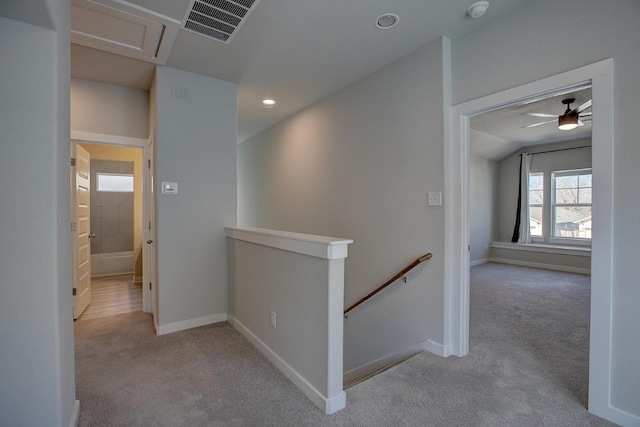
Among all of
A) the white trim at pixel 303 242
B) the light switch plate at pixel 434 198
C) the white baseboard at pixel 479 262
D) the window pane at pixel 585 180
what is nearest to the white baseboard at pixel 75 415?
the white trim at pixel 303 242

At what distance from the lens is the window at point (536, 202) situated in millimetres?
7156

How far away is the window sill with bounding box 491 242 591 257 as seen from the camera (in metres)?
6.04

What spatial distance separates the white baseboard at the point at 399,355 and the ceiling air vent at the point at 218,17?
297cm

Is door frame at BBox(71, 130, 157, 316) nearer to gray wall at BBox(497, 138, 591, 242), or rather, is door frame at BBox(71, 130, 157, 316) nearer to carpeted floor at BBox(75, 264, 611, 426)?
carpeted floor at BBox(75, 264, 611, 426)

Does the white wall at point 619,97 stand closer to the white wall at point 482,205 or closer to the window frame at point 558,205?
the white wall at point 482,205

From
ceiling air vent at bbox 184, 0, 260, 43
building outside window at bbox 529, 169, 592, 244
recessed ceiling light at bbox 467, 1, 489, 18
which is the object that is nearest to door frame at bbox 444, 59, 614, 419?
recessed ceiling light at bbox 467, 1, 489, 18

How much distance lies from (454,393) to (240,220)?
5.54 metres

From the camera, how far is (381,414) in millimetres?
1811

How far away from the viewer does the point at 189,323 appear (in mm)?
3186

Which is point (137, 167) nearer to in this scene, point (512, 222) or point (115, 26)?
point (115, 26)

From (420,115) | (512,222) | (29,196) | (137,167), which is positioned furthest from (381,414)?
(512,222)

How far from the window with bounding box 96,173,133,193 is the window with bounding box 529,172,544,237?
8984 millimetres

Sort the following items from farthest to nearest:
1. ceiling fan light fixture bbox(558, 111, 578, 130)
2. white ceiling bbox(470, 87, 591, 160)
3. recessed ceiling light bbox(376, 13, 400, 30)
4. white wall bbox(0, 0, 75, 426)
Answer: white ceiling bbox(470, 87, 591, 160)
ceiling fan light fixture bbox(558, 111, 578, 130)
recessed ceiling light bbox(376, 13, 400, 30)
white wall bbox(0, 0, 75, 426)

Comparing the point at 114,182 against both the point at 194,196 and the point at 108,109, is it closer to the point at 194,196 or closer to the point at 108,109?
the point at 108,109
